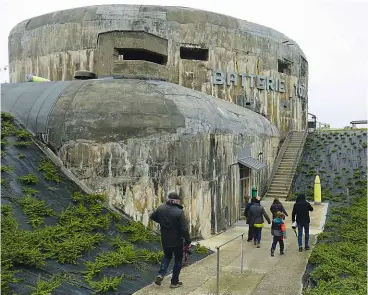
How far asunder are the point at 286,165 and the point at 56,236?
15.1 metres

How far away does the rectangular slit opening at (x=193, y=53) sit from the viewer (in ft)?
67.2

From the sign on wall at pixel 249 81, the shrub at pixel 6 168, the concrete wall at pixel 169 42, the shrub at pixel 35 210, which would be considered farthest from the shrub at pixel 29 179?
the sign on wall at pixel 249 81

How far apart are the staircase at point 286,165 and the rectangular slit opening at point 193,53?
22.1ft

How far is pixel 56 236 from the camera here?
278 inches

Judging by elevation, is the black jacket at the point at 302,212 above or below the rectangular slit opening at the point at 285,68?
below

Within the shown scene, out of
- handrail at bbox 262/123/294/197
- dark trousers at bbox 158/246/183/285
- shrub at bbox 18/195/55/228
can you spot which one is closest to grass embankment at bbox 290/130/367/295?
handrail at bbox 262/123/294/197

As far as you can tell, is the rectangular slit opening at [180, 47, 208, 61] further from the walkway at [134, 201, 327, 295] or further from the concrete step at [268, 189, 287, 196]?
the walkway at [134, 201, 327, 295]

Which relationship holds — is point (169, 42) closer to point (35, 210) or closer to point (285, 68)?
point (285, 68)

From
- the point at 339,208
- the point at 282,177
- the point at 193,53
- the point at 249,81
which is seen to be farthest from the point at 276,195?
the point at 193,53

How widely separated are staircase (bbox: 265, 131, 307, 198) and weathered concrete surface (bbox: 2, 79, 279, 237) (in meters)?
7.28

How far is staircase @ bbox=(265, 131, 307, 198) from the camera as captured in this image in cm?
1773

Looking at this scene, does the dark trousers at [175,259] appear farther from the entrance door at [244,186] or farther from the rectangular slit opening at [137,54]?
the entrance door at [244,186]

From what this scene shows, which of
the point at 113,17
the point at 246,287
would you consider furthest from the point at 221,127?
the point at 113,17

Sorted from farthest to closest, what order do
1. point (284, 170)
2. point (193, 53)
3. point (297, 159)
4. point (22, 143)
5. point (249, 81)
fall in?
point (249, 81), point (193, 53), point (297, 159), point (284, 170), point (22, 143)
